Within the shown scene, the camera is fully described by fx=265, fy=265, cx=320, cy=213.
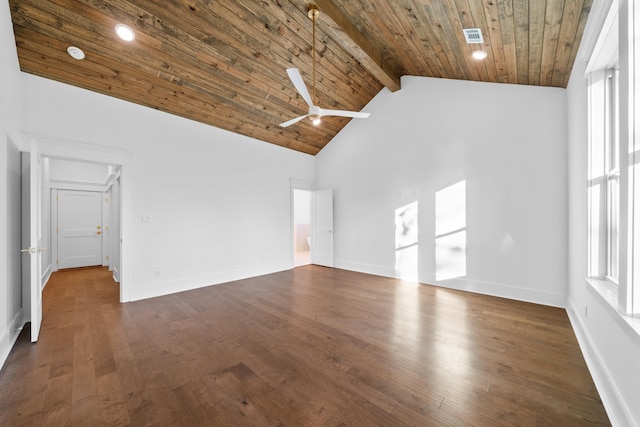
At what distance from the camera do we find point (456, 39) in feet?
10.6

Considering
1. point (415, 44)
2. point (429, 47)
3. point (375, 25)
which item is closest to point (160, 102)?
point (375, 25)

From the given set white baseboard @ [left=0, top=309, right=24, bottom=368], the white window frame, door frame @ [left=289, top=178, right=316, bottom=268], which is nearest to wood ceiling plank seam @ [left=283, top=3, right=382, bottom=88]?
door frame @ [left=289, top=178, right=316, bottom=268]

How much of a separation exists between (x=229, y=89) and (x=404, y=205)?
3.71 meters

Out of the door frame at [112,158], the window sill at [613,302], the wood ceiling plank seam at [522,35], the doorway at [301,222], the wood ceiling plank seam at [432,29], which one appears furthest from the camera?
the doorway at [301,222]

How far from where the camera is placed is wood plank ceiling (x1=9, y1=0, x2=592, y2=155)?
2.69 meters

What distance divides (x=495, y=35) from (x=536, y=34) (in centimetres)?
37

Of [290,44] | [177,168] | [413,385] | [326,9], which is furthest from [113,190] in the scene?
[413,385]

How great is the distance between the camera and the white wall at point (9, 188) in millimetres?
2375

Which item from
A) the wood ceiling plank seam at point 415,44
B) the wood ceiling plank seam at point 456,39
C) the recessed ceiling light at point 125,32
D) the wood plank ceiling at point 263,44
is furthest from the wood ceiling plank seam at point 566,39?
the recessed ceiling light at point 125,32

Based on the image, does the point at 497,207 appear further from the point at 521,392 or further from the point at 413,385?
the point at 413,385

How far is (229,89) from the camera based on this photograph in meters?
4.18

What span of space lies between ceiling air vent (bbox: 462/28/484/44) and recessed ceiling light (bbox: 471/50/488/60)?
0.81 ft

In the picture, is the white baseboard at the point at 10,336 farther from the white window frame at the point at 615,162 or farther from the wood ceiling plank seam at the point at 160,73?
the white window frame at the point at 615,162

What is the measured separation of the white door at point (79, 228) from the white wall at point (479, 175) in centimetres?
674
